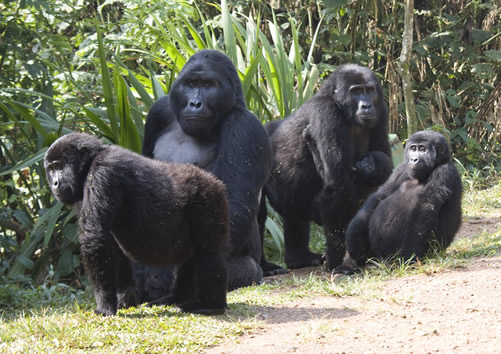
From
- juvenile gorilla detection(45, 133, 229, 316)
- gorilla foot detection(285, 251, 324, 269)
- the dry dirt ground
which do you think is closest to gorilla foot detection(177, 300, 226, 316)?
juvenile gorilla detection(45, 133, 229, 316)

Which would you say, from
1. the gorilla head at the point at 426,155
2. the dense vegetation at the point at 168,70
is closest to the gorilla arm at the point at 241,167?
the gorilla head at the point at 426,155

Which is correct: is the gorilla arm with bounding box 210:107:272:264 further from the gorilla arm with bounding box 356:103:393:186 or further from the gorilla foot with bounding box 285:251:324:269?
the gorilla foot with bounding box 285:251:324:269

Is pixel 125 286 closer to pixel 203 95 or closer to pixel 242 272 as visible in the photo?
pixel 242 272

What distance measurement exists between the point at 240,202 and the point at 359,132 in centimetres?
156

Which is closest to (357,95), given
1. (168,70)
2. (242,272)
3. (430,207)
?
(430,207)

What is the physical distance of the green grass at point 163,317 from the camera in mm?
3135

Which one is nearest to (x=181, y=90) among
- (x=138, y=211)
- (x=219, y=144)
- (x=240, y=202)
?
(x=219, y=144)

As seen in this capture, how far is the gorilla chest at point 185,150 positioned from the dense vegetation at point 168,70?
118 centimetres

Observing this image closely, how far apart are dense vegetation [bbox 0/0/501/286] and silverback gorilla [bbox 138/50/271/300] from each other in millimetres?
1294

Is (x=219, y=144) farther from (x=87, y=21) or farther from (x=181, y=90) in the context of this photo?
(x=87, y=21)

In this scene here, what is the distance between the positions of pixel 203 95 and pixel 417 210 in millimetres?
1481

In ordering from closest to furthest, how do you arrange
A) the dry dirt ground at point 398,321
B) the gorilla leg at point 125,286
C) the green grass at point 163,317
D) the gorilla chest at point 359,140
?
1. the dry dirt ground at point 398,321
2. the green grass at point 163,317
3. the gorilla leg at point 125,286
4. the gorilla chest at point 359,140

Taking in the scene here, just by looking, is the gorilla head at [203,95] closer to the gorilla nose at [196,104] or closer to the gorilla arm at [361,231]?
the gorilla nose at [196,104]

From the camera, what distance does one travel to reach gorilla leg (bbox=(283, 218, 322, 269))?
5816mm
